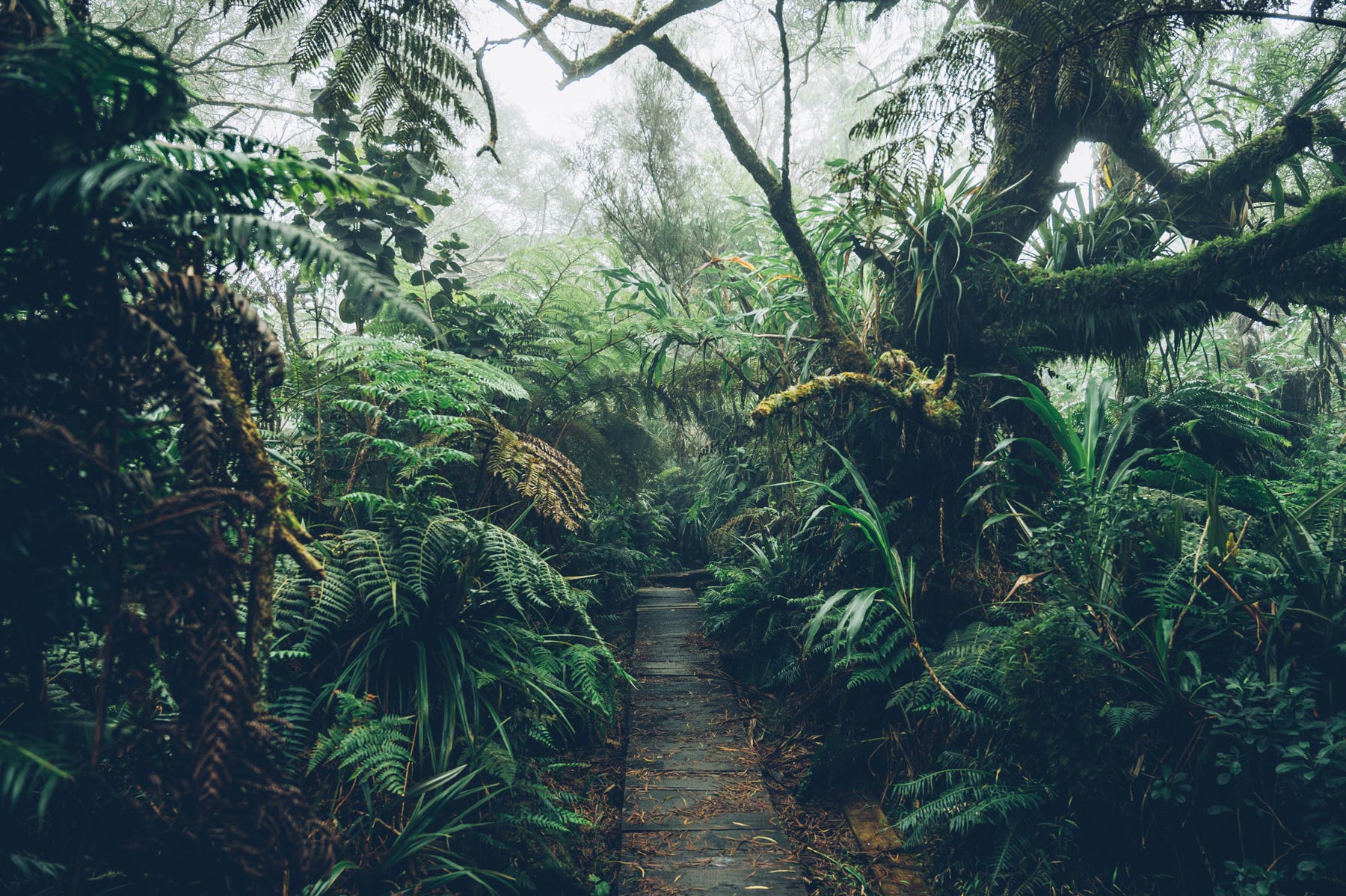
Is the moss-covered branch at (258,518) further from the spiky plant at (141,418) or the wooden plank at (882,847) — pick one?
the wooden plank at (882,847)

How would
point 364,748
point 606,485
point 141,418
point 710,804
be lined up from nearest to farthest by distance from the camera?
1. point 141,418
2. point 364,748
3. point 710,804
4. point 606,485

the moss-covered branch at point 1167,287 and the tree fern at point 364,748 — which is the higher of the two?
the moss-covered branch at point 1167,287

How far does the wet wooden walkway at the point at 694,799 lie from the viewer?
203 centimetres

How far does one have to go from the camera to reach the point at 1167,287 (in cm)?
299

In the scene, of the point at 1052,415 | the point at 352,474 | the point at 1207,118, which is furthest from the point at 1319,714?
the point at 1207,118

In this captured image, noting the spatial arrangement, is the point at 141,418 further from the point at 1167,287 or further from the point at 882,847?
the point at 1167,287

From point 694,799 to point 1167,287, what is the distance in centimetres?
322

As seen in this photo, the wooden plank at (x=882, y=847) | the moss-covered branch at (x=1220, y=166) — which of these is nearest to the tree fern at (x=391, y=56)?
the wooden plank at (x=882, y=847)

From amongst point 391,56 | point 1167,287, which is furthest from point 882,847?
point 391,56

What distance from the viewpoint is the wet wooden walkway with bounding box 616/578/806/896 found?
2027 millimetres

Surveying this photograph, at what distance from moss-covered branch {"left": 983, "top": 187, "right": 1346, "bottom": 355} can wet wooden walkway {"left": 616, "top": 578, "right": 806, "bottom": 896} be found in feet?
8.30

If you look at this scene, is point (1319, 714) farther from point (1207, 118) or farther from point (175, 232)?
point (1207, 118)

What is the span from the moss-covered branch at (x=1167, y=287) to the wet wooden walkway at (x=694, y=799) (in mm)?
2530

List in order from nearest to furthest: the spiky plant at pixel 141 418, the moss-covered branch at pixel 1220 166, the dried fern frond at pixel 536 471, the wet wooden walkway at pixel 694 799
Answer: the spiky plant at pixel 141 418 → the wet wooden walkway at pixel 694 799 → the dried fern frond at pixel 536 471 → the moss-covered branch at pixel 1220 166
